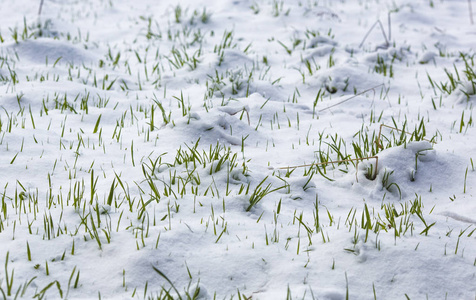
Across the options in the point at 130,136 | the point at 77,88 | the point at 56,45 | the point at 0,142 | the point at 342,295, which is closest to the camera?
the point at 342,295

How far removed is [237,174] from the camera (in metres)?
2.88

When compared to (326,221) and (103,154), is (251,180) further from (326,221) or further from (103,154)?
(103,154)

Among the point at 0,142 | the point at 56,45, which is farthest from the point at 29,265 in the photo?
the point at 56,45

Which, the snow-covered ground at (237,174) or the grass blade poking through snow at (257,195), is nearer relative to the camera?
the snow-covered ground at (237,174)

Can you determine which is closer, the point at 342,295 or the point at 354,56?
the point at 342,295

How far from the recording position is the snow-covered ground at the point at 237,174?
2062 millimetres

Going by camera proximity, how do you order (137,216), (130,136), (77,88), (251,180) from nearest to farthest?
(137,216)
(251,180)
(130,136)
(77,88)

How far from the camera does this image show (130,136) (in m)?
3.64

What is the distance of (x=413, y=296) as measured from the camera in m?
1.98

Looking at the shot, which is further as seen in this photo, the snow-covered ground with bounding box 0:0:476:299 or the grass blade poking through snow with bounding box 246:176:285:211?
the grass blade poking through snow with bounding box 246:176:285:211

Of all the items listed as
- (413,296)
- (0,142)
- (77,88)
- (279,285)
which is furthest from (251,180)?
(77,88)

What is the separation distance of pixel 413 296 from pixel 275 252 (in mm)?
583

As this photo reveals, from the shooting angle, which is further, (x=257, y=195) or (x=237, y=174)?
(x=237, y=174)

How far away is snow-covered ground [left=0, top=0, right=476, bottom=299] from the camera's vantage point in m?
2.06
